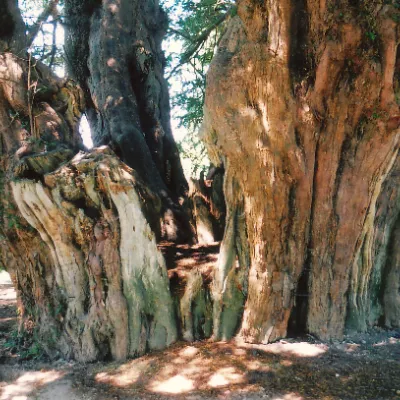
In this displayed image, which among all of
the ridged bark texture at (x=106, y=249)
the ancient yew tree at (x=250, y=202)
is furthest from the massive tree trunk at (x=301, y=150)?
the ridged bark texture at (x=106, y=249)

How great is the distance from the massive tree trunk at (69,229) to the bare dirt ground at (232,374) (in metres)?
0.35

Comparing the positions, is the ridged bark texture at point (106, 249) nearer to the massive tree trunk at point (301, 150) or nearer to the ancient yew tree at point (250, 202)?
the ancient yew tree at point (250, 202)

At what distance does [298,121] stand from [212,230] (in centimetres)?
218

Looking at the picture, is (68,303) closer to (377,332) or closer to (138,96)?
(377,332)

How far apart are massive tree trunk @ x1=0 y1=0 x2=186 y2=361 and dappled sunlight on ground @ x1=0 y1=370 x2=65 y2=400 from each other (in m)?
0.36

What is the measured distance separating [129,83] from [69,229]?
10.0 ft

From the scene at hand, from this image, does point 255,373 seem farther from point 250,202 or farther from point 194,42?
point 194,42

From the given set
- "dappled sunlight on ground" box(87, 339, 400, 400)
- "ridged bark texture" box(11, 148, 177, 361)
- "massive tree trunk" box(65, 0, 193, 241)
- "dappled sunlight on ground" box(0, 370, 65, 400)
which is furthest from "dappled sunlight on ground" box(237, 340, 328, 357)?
"massive tree trunk" box(65, 0, 193, 241)

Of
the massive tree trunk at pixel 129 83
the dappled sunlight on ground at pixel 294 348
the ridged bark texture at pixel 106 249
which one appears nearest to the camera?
the dappled sunlight on ground at pixel 294 348

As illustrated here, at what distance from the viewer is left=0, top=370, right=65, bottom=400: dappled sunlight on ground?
12.0ft

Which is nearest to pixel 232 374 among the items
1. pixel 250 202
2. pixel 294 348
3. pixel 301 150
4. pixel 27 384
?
pixel 294 348

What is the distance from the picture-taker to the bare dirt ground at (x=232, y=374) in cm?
333

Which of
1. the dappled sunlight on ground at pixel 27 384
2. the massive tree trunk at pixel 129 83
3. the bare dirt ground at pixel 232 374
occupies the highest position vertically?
the massive tree trunk at pixel 129 83

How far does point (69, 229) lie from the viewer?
4320 millimetres
